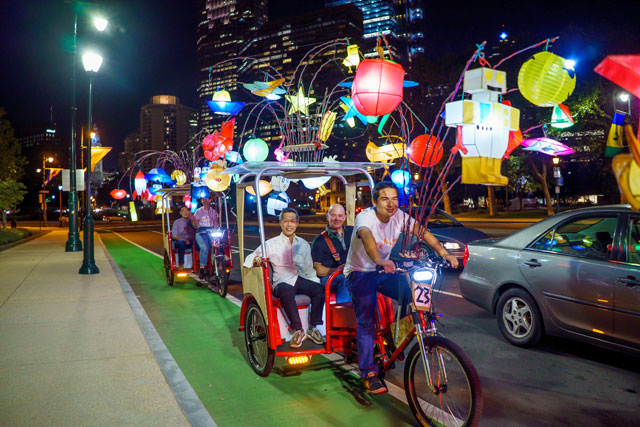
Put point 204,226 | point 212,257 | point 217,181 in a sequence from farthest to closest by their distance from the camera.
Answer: point 204,226 → point 212,257 → point 217,181

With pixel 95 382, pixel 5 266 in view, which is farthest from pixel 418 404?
pixel 5 266

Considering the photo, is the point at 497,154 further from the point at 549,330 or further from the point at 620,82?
the point at 549,330

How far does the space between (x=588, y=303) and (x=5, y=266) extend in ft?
47.3

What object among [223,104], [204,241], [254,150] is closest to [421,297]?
[204,241]

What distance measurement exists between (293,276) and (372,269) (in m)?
1.13

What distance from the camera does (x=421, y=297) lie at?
3.61 m

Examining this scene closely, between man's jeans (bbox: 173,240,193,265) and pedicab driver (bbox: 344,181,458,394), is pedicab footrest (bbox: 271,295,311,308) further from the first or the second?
man's jeans (bbox: 173,240,193,265)

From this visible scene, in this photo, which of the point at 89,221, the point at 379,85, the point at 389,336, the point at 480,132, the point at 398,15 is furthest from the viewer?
the point at 398,15

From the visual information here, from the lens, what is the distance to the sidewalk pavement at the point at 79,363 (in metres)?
3.75

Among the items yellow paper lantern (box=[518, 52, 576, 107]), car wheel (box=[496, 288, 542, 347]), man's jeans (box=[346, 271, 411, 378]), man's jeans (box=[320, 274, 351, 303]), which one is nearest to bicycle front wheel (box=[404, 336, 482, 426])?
man's jeans (box=[346, 271, 411, 378])

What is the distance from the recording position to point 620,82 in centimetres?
277

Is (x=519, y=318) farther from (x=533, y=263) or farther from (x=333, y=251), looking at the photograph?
(x=333, y=251)

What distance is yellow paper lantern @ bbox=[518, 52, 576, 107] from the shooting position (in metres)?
5.46

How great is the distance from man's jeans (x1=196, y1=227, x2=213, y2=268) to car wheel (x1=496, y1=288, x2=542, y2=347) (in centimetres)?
618
